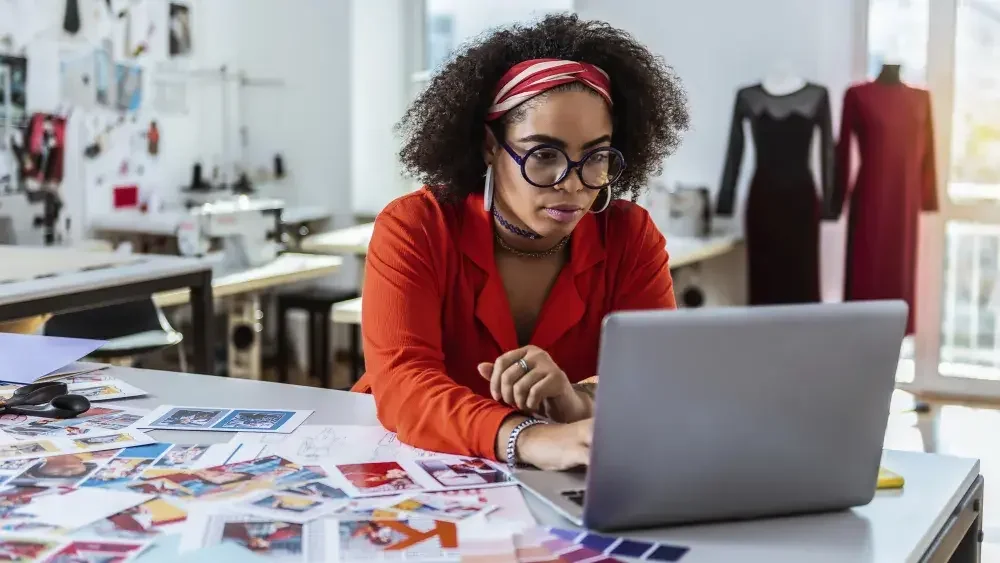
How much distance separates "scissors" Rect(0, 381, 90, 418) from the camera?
5.33 feet

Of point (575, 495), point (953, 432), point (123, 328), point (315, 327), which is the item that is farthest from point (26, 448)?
point (315, 327)

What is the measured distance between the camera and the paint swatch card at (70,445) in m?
1.43

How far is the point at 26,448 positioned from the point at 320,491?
1.43ft

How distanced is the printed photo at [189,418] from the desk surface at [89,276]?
39.3 inches

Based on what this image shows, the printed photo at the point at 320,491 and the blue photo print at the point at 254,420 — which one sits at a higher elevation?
the blue photo print at the point at 254,420

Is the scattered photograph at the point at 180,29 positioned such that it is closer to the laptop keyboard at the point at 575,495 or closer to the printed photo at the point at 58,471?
the printed photo at the point at 58,471

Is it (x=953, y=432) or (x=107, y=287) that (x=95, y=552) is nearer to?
(x=107, y=287)

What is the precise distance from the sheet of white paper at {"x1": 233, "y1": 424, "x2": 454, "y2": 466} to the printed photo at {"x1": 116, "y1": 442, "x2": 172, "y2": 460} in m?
0.09

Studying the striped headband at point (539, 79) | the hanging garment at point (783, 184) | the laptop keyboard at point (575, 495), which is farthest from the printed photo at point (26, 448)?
the hanging garment at point (783, 184)

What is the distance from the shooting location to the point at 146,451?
145 centimetres

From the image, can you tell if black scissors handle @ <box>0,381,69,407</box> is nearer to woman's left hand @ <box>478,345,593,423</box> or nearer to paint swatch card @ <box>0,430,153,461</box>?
paint swatch card @ <box>0,430,153,461</box>

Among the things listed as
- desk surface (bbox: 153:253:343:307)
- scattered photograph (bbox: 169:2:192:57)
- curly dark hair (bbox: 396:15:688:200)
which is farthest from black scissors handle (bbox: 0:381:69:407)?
scattered photograph (bbox: 169:2:192:57)

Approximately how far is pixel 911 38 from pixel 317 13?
8.86 feet

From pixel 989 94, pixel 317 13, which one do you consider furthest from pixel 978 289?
pixel 317 13
